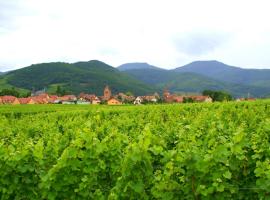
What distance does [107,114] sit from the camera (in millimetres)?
31219

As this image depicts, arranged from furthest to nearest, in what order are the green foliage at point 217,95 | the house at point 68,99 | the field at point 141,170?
the house at point 68,99
the green foliage at point 217,95
the field at point 141,170

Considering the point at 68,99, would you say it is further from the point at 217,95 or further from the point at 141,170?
the point at 141,170

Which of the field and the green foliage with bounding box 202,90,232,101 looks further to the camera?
the green foliage with bounding box 202,90,232,101

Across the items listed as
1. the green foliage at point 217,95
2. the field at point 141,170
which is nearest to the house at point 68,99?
the green foliage at point 217,95

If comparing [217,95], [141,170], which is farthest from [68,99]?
[141,170]

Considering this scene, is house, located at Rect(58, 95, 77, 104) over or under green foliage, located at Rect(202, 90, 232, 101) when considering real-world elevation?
under

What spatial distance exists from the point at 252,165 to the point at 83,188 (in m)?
2.54

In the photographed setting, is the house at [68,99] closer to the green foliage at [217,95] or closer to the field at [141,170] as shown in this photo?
the green foliage at [217,95]

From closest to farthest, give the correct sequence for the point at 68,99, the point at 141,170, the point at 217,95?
1. the point at 141,170
2. the point at 217,95
3. the point at 68,99

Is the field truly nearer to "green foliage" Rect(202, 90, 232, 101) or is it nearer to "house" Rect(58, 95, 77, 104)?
"green foliage" Rect(202, 90, 232, 101)

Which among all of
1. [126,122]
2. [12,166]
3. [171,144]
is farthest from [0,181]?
[126,122]

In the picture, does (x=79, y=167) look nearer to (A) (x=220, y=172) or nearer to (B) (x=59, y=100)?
(A) (x=220, y=172)

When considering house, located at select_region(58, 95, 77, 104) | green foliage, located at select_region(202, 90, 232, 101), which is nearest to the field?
green foliage, located at select_region(202, 90, 232, 101)

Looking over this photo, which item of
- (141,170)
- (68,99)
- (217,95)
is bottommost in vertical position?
(68,99)
